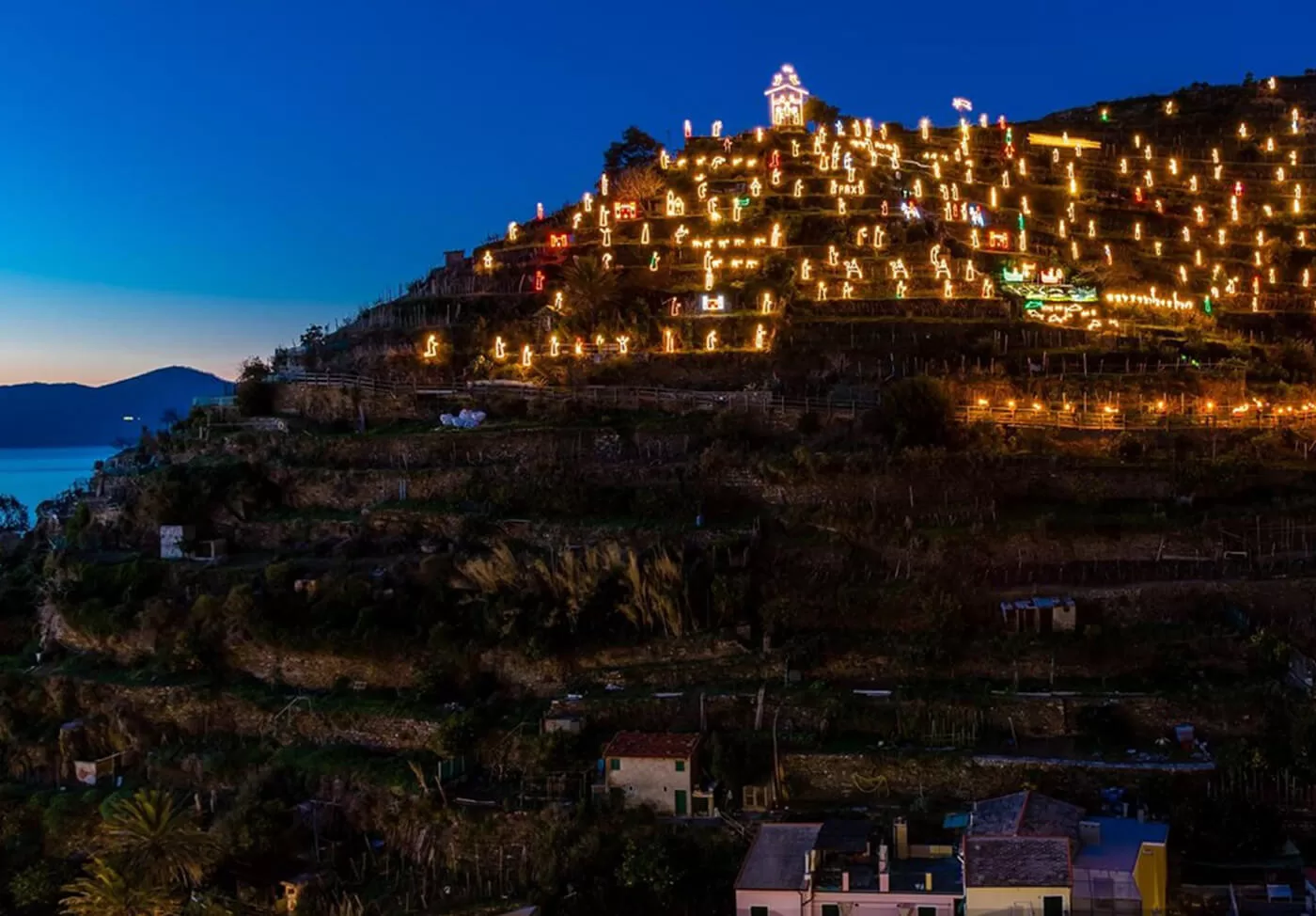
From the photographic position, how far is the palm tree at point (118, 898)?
1884cm

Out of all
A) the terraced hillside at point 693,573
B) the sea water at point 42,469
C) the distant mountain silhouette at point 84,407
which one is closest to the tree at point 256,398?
the terraced hillside at point 693,573

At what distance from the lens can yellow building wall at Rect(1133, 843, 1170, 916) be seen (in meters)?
15.9

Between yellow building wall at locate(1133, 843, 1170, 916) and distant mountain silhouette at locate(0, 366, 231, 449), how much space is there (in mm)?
111065

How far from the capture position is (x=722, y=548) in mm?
23766

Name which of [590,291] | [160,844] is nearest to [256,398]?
[590,291]

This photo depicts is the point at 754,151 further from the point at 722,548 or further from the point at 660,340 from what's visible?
the point at 722,548

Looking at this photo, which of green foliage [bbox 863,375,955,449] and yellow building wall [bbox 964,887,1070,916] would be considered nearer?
yellow building wall [bbox 964,887,1070,916]

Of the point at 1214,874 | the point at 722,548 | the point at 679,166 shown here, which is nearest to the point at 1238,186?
the point at 679,166

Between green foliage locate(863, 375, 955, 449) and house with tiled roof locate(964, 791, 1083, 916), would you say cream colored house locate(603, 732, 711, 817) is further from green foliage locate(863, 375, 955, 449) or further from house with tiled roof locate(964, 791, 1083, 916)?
green foliage locate(863, 375, 955, 449)

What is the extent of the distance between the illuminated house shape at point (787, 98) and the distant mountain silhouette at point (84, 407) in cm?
8292

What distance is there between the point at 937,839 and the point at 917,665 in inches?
161

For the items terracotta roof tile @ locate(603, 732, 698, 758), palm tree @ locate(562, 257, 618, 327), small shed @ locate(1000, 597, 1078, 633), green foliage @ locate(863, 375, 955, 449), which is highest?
palm tree @ locate(562, 257, 618, 327)

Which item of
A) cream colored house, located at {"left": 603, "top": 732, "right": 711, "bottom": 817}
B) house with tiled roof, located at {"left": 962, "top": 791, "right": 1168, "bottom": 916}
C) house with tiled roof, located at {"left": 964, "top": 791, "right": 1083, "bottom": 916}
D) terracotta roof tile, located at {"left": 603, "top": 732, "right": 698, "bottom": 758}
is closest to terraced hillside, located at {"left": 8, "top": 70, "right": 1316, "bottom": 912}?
cream colored house, located at {"left": 603, "top": 732, "right": 711, "bottom": 817}

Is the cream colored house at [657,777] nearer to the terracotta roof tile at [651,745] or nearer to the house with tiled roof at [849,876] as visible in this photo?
the terracotta roof tile at [651,745]
